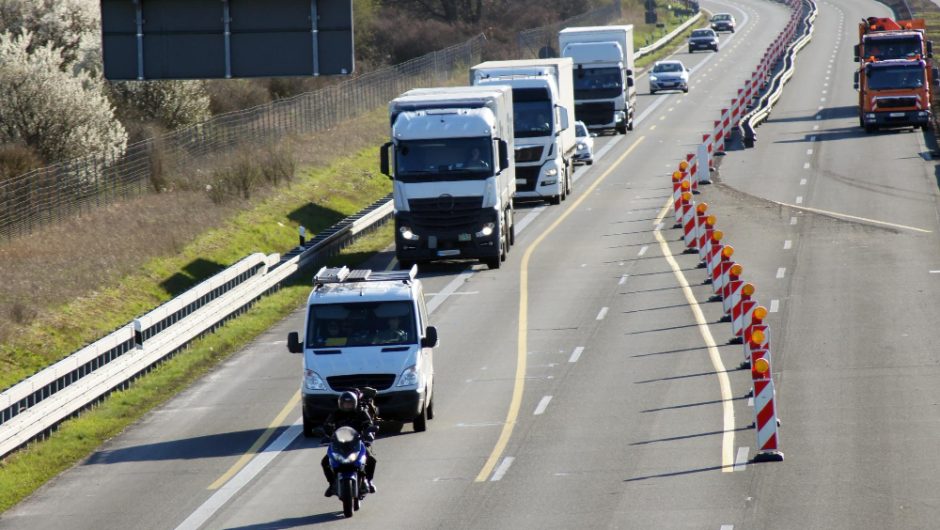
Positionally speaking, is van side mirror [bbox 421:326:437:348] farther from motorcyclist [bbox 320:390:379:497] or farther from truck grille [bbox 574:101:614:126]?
truck grille [bbox 574:101:614:126]

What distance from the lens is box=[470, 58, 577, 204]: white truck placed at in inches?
1700

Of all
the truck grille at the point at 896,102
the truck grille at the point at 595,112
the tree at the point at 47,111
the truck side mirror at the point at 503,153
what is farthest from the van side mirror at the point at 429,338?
the truck grille at the point at 595,112

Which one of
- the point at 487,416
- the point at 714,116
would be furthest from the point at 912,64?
the point at 487,416

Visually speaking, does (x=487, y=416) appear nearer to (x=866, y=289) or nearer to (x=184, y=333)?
(x=184, y=333)

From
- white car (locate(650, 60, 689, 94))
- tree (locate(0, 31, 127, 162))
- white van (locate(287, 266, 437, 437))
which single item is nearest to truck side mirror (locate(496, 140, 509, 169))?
white van (locate(287, 266, 437, 437))

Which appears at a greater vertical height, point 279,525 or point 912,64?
point 912,64

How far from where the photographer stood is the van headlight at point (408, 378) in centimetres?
2016

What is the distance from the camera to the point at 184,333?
27.5m

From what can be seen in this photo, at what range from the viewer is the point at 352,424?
667 inches

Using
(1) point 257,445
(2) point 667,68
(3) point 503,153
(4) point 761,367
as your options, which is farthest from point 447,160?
(2) point 667,68

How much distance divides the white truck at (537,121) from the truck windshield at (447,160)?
8736 millimetres

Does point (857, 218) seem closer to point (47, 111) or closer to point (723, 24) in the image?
point (47, 111)

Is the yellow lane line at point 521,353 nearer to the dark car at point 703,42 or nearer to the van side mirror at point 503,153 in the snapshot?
the van side mirror at point 503,153

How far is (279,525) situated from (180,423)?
6453 mm
